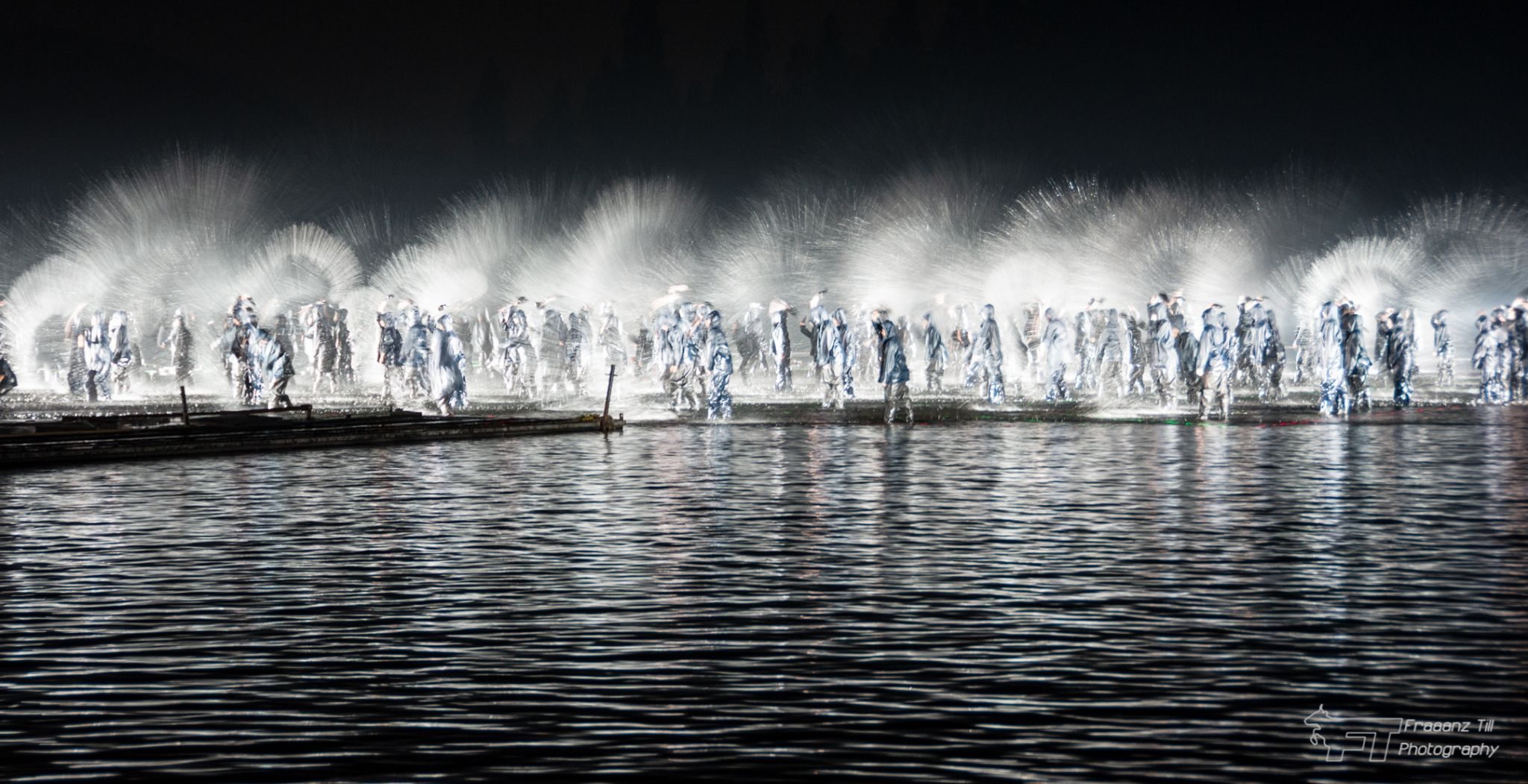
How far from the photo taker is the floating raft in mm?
22938

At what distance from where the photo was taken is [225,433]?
82.0 feet

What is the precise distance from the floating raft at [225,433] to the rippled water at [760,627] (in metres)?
4.43

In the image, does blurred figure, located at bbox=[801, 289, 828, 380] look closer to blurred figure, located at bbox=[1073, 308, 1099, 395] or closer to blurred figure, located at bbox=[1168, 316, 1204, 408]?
blurred figure, located at bbox=[1073, 308, 1099, 395]

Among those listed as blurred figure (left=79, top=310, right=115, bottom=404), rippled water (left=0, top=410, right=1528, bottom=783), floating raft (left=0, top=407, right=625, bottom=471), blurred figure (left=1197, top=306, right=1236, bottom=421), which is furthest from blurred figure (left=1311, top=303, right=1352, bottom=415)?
blurred figure (left=79, top=310, right=115, bottom=404)

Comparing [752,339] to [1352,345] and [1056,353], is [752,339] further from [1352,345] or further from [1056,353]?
[1352,345]

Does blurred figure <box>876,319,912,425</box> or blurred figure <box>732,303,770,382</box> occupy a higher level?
blurred figure <box>732,303,770,382</box>

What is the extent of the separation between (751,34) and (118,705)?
17116 centimetres

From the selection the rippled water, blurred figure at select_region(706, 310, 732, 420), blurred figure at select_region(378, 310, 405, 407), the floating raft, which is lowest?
the rippled water

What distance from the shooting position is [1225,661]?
898 centimetres

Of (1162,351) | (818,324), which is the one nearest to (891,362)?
(1162,351)

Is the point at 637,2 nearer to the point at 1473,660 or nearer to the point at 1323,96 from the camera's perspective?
the point at 1323,96

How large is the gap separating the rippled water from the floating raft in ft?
14.5

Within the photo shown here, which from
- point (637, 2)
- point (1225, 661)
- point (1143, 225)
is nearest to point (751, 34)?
point (637, 2)

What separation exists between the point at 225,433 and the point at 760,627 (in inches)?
650
